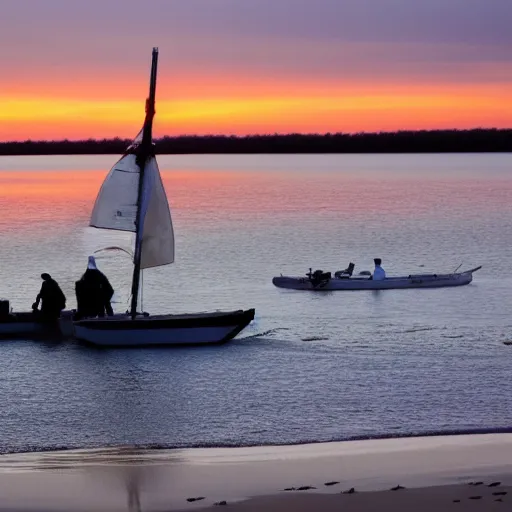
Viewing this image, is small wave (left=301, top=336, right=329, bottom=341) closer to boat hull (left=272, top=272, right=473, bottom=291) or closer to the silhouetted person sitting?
the silhouetted person sitting

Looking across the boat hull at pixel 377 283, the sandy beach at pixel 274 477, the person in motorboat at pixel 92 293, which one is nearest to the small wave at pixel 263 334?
the person in motorboat at pixel 92 293

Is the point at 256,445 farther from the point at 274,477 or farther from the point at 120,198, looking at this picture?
the point at 120,198

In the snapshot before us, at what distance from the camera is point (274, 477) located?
17.1 meters

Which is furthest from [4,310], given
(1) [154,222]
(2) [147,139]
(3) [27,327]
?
(2) [147,139]

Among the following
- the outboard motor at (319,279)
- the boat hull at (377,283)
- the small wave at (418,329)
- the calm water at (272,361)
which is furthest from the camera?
the boat hull at (377,283)

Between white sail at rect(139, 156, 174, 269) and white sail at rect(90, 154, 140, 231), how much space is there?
1.11 ft

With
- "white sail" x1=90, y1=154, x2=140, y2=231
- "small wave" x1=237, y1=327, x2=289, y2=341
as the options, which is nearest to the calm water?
"small wave" x1=237, y1=327, x2=289, y2=341

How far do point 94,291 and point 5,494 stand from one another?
14.3m

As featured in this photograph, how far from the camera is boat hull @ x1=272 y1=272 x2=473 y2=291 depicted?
44156 mm

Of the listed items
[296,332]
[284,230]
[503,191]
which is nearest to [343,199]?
[503,191]

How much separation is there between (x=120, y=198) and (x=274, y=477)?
594 inches

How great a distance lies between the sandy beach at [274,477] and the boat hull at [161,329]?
1044cm

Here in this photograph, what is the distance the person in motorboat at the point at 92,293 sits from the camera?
2984cm

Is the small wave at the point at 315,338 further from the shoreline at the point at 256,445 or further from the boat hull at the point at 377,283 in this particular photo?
the shoreline at the point at 256,445
